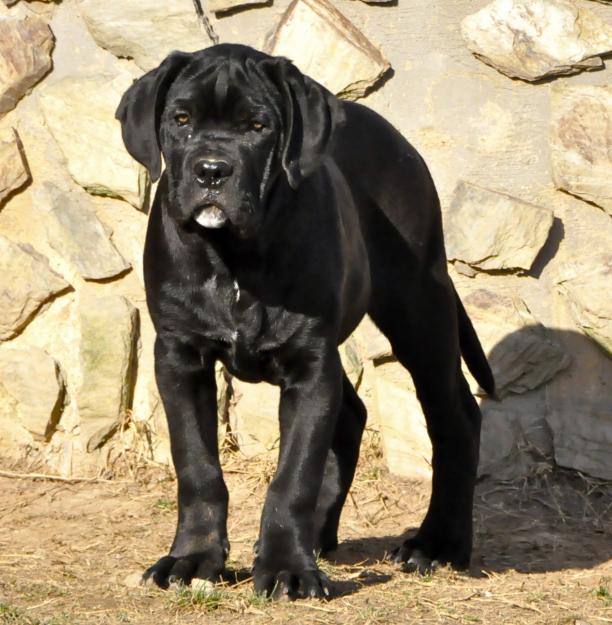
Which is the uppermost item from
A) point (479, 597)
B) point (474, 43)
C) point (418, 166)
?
point (474, 43)

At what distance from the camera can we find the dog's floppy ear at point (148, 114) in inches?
147

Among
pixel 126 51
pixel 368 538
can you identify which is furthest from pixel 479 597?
pixel 126 51

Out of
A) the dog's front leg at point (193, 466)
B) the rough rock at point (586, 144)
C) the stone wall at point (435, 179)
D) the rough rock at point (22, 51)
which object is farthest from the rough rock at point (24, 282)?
the rough rock at point (586, 144)

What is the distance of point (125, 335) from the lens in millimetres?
5441

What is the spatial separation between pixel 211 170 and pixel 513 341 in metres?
2.10

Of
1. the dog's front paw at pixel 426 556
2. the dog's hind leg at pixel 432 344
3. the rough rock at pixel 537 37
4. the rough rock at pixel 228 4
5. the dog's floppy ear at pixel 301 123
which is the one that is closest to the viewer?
the dog's floppy ear at pixel 301 123

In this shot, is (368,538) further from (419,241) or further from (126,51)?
(126,51)

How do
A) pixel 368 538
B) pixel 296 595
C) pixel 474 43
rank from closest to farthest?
pixel 296 595 → pixel 368 538 → pixel 474 43

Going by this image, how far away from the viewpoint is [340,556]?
456 centimetres

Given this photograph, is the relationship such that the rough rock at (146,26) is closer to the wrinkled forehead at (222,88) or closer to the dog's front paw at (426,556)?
the wrinkled forehead at (222,88)

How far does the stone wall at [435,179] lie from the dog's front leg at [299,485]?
1593 mm

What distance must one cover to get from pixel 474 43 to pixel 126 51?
1.30 m

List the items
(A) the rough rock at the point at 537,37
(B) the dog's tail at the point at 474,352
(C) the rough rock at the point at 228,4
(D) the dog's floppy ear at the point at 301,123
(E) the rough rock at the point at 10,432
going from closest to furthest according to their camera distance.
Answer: (D) the dog's floppy ear at the point at 301,123, (B) the dog's tail at the point at 474,352, (A) the rough rock at the point at 537,37, (C) the rough rock at the point at 228,4, (E) the rough rock at the point at 10,432

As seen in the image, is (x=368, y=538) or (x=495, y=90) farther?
(x=495, y=90)
